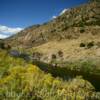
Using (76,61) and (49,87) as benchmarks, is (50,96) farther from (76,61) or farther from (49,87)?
(76,61)

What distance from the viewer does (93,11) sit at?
650ft

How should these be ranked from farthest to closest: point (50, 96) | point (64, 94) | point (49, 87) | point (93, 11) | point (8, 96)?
point (93, 11) < point (49, 87) < point (64, 94) < point (50, 96) < point (8, 96)

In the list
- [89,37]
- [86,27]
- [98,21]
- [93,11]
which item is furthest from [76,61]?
[93,11]

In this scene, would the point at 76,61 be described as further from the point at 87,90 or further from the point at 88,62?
the point at 87,90

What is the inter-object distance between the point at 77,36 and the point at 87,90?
127 m

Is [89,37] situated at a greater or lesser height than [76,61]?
greater

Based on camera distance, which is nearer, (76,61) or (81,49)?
(76,61)

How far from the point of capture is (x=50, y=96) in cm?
1948

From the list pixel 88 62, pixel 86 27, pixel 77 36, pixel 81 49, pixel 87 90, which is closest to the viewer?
pixel 87 90

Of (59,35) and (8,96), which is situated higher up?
(59,35)

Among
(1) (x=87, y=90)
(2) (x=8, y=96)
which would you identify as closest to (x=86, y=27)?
(1) (x=87, y=90)

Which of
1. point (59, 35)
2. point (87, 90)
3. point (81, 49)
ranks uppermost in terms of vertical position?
point (59, 35)

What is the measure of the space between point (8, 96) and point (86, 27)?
149568 millimetres

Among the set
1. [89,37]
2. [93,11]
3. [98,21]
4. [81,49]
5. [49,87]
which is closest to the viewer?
[49,87]
